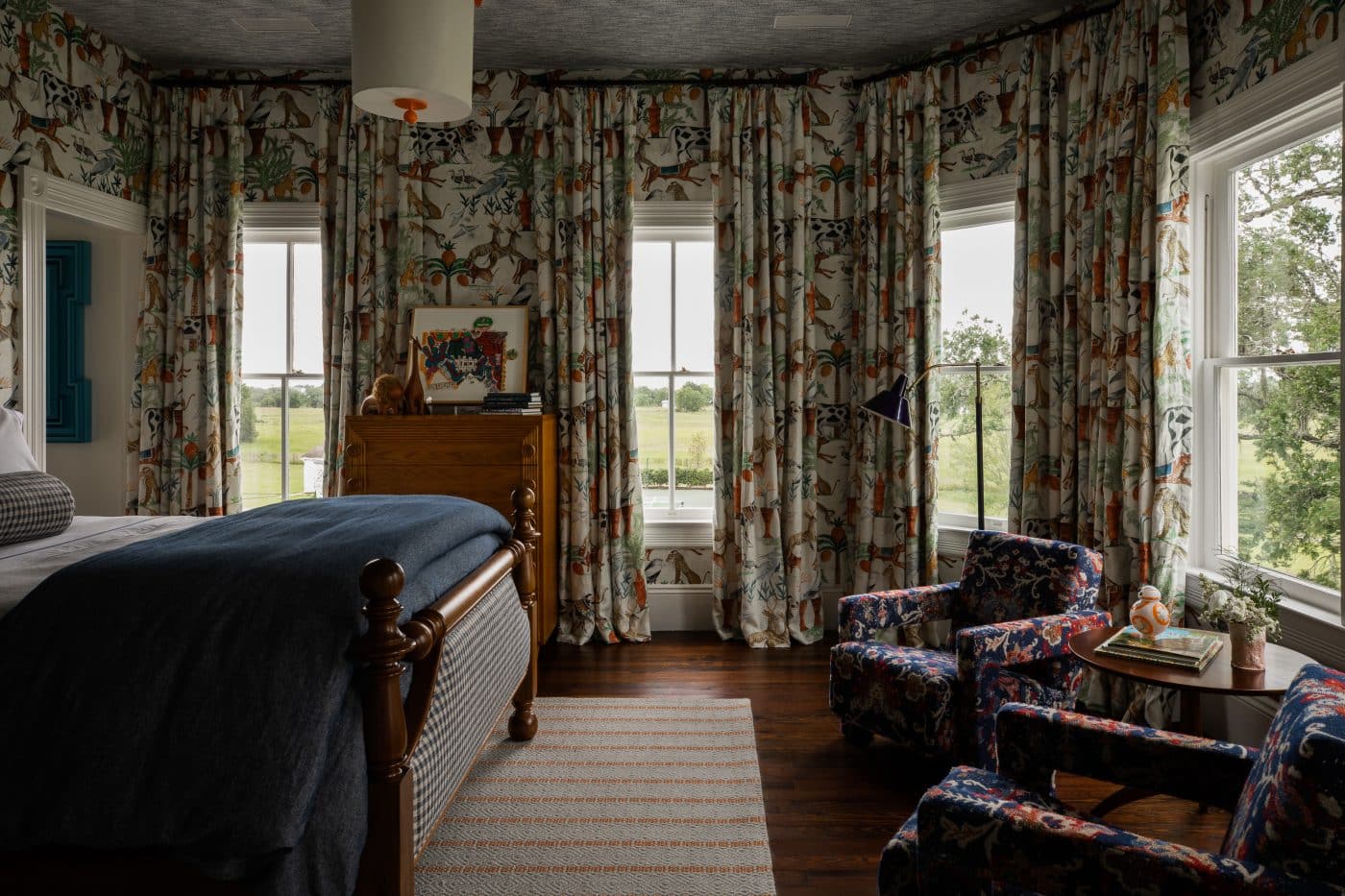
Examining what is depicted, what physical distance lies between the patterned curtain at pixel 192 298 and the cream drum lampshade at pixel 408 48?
2583 millimetres

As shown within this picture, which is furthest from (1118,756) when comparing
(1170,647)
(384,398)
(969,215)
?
(384,398)

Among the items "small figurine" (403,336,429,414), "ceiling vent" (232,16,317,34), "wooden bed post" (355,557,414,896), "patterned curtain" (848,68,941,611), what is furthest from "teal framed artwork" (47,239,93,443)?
"patterned curtain" (848,68,941,611)

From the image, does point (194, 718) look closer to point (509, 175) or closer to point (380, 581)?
point (380, 581)

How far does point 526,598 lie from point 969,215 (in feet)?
10.2

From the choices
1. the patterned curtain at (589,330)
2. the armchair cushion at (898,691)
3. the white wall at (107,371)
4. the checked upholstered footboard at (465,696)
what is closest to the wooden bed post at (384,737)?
the checked upholstered footboard at (465,696)

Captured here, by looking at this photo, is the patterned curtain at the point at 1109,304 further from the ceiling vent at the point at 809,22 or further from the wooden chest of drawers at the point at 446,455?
the wooden chest of drawers at the point at 446,455

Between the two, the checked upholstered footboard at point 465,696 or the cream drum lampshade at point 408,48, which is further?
the cream drum lampshade at point 408,48

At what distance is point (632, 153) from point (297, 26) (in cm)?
178

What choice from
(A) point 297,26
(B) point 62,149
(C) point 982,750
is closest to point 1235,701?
(C) point 982,750

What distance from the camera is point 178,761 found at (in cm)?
150

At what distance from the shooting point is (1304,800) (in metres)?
1.15

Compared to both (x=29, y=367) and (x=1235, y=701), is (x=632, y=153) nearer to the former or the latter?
(x=29, y=367)

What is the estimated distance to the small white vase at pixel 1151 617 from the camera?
2.53m

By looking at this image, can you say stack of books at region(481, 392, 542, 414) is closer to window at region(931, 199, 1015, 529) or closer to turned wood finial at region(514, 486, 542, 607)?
turned wood finial at region(514, 486, 542, 607)
